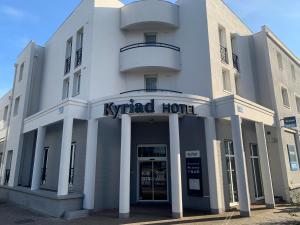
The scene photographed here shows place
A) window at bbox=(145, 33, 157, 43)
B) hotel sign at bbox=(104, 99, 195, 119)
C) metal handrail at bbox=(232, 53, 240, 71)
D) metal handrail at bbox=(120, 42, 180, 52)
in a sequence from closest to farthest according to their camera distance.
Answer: hotel sign at bbox=(104, 99, 195, 119) → metal handrail at bbox=(120, 42, 180, 52) → metal handrail at bbox=(232, 53, 240, 71) → window at bbox=(145, 33, 157, 43)

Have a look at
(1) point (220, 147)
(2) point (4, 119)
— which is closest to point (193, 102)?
(1) point (220, 147)

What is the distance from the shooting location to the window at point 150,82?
48.9 feet

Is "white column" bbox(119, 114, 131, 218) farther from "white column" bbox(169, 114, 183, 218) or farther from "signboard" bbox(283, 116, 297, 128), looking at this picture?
"signboard" bbox(283, 116, 297, 128)

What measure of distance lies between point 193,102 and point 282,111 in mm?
8120

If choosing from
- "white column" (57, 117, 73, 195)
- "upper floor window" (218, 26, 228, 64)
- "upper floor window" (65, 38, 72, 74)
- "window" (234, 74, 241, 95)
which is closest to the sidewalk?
"white column" (57, 117, 73, 195)

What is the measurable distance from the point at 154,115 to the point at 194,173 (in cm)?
367

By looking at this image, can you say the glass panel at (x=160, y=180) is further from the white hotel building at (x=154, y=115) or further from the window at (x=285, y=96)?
the window at (x=285, y=96)

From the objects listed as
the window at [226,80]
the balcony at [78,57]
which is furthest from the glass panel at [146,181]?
the balcony at [78,57]

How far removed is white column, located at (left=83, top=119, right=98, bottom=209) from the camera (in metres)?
11.3

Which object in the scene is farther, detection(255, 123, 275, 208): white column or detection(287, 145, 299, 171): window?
detection(287, 145, 299, 171): window

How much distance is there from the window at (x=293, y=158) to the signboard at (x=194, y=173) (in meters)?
7.11

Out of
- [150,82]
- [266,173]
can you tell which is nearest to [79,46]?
[150,82]

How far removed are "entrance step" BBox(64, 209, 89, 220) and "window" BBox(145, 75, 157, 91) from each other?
7263 mm

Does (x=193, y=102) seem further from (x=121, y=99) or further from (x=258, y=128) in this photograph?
(x=258, y=128)
